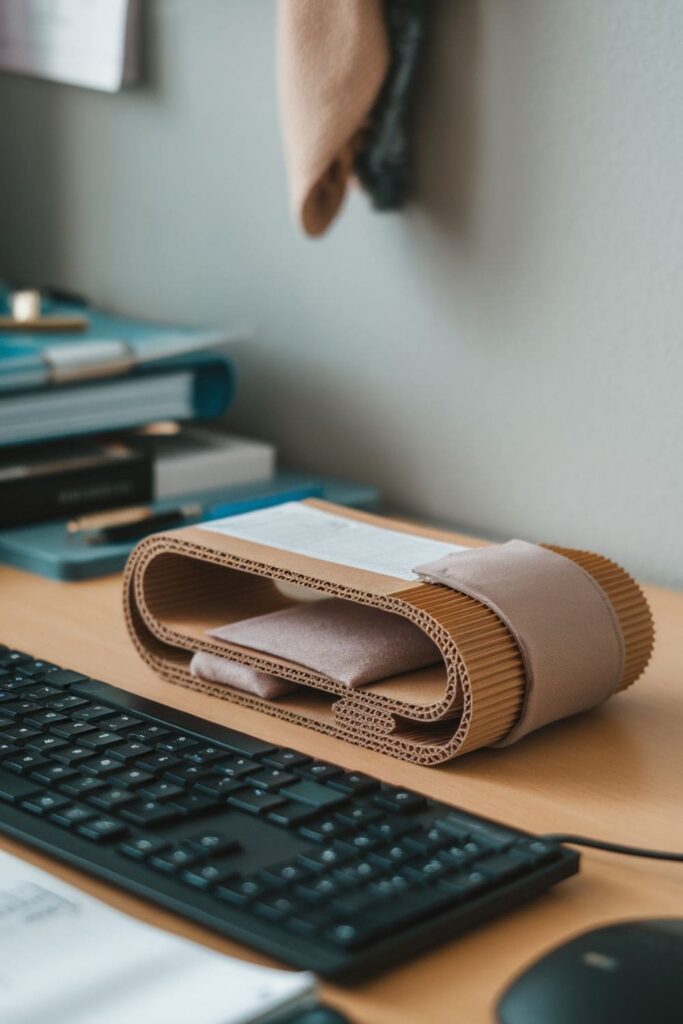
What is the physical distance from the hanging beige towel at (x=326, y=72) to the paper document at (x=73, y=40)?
31cm

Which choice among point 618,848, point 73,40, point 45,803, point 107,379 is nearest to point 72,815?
point 45,803

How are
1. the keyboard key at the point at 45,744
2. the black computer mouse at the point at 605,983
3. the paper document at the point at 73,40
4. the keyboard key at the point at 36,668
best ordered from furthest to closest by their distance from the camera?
1. the paper document at the point at 73,40
2. the keyboard key at the point at 36,668
3. the keyboard key at the point at 45,744
4. the black computer mouse at the point at 605,983

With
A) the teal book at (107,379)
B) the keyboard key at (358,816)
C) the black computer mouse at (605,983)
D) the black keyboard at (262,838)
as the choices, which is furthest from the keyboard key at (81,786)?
the teal book at (107,379)

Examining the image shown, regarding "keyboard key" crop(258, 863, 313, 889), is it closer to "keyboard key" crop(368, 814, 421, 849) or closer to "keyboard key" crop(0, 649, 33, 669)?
"keyboard key" crop(368, 814, 421, 849)

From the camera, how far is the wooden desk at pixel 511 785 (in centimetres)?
47

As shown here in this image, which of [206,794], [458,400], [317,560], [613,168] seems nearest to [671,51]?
[613,168]

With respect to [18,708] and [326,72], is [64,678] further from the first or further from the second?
[326,72]

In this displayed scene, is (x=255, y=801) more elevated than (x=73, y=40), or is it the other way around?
(x=73, y=40)

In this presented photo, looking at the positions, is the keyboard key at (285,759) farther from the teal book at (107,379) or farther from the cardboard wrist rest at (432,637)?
the teal book at (107,379)

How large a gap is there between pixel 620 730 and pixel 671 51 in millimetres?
447

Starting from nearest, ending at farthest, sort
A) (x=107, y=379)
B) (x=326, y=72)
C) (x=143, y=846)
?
(x=143, y=846)
(x=326, y=72)
(x=107, y=379)

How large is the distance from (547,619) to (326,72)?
1.56 feet

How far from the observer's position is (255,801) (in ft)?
1.89

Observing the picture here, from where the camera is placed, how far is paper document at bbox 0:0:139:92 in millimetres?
1249
